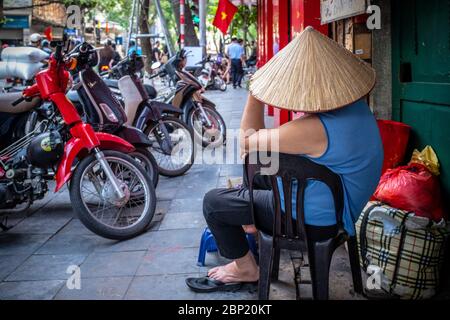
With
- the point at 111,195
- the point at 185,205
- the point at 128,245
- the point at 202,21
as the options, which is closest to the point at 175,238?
the point at 128,245

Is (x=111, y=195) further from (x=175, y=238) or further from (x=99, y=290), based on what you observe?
(x=99, y=290)

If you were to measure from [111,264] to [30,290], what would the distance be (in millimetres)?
559

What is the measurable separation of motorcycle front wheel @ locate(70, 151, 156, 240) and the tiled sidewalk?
12 cm

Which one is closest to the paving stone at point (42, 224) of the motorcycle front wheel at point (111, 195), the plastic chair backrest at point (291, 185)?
the motorcycle front wheel at point (111, 195)

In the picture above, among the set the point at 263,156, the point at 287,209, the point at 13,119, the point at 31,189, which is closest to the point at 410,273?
the point at 287,209

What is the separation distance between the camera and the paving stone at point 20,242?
4066mm

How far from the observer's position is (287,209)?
8.29 feet

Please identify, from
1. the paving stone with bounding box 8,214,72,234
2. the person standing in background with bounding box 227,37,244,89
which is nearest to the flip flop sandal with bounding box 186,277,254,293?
the paving stone with bounding box 8,214,72,234

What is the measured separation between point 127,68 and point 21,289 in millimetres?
3294

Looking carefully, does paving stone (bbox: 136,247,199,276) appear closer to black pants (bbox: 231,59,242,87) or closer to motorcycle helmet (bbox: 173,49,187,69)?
motorcycle helmet (bbox: 173,49,187,69)

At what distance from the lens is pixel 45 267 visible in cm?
371

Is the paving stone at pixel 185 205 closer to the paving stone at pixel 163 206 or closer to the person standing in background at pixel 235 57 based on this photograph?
the paving stone at pixel 163 206
